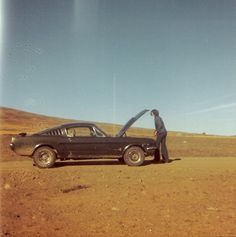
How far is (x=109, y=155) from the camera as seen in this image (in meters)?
12.9

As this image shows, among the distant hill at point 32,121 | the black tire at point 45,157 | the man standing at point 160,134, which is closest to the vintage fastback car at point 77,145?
the black tire at point 45,157

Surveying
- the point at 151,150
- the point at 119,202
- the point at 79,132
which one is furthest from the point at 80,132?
the point at 119,202

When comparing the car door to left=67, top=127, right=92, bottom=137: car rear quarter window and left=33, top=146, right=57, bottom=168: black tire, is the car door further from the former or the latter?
left=33, top=146, right=57, bottom=168: black tire

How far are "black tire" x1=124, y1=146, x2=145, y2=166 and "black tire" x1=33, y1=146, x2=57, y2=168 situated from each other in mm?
A: 2083

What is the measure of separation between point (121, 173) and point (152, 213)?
14.8ft

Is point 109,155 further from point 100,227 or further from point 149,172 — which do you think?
point 100,227

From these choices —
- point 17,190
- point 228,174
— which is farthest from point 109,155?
point 17,190

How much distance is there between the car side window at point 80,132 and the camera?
12798 millimetres

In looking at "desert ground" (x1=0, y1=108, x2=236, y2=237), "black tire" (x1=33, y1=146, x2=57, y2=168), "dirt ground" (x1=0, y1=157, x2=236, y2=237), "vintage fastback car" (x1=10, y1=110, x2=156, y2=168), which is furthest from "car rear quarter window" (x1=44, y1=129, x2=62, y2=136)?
"dirt ground" (x1=0, y1=157, x2=236, y2=237)

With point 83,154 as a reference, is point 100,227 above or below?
below

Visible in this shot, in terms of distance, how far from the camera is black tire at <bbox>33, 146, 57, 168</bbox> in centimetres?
1244

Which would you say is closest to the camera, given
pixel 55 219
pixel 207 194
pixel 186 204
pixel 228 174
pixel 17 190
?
pixel 55 219

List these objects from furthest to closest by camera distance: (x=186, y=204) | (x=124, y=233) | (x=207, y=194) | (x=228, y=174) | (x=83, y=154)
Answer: (x=83, y=154)
(x=228, y=174)
(x=207, y=194)
(x=186, y=204)
(x=124, y=233)

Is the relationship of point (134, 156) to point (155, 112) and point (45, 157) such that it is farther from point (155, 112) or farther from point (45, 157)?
point (45, 157)
